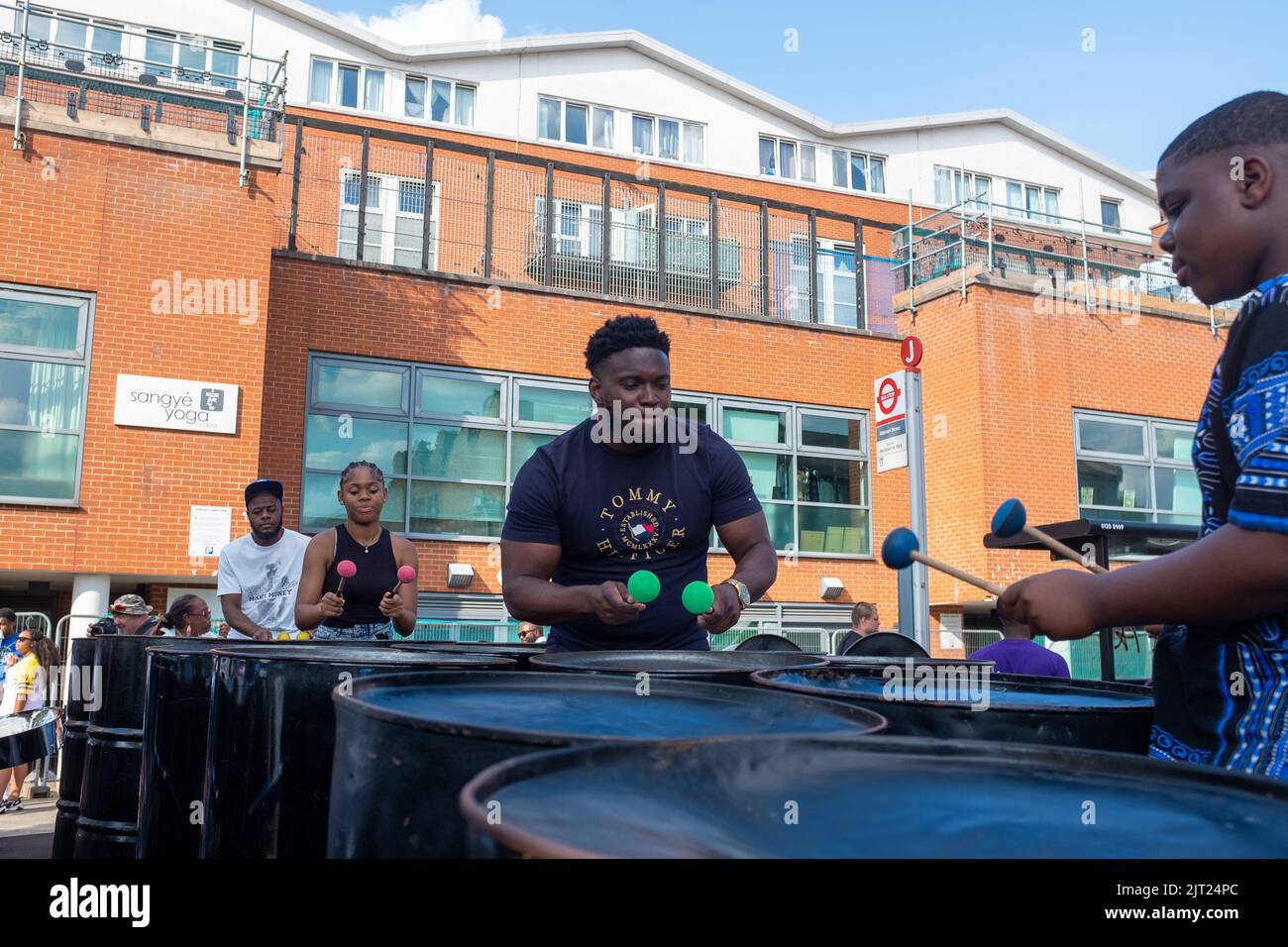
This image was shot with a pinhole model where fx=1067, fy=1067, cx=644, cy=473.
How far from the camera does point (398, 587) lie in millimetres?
3789

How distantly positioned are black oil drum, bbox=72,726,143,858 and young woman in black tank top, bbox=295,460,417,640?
0.64m

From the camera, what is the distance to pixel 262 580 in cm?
465

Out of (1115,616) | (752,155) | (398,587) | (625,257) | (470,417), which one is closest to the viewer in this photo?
(1115,616)

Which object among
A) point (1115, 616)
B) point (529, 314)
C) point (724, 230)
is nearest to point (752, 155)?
point (724, 230)

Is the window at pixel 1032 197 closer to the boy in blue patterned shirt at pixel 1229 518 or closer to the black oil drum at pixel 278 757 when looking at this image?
the boy in blue patterned shirt at pixel 1229 518

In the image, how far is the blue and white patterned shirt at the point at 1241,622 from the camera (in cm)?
108

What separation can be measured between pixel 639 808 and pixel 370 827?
15.0 inches

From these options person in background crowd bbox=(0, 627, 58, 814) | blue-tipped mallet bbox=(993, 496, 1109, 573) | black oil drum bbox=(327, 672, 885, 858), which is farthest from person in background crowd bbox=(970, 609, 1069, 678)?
person in background crowd bbox=(0, 627, 58, 814)

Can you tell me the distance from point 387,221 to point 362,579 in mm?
7829

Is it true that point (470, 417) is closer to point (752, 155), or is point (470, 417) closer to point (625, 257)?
point (625, 257)

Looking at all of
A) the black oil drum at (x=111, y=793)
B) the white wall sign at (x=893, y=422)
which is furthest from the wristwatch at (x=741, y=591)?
the white wall sign at (x=893, y=422)

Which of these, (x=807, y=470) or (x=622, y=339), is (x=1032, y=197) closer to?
(x=807, y=470)

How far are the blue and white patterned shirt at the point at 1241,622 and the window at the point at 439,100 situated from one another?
19304 mm

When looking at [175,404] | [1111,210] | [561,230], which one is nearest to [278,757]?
[175,404]
